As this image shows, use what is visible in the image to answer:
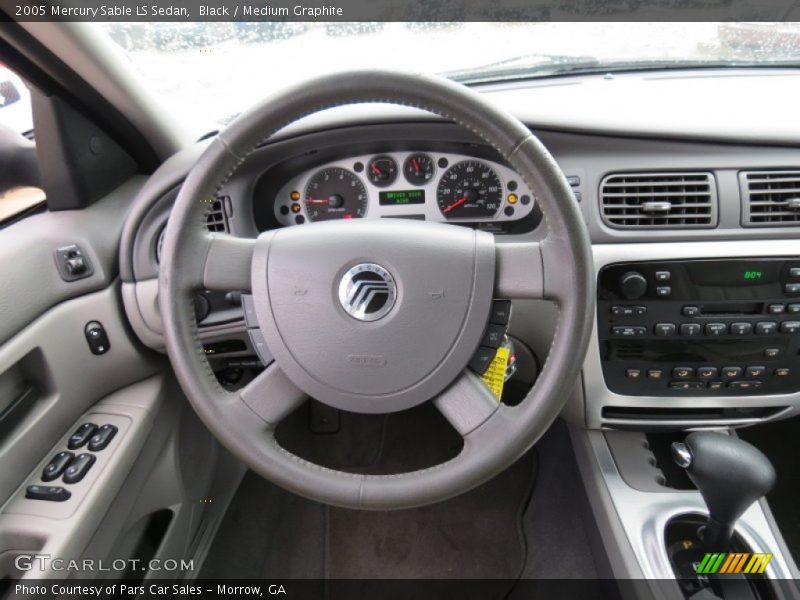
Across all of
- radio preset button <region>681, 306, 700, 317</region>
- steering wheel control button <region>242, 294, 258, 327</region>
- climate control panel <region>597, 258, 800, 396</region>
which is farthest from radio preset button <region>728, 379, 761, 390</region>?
steering wheel control button <region>242, 294, 258, 327</region>

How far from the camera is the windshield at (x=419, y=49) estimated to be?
4.90 ft

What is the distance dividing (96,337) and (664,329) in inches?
55.6

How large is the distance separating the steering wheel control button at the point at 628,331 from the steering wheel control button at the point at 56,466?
4.33ft

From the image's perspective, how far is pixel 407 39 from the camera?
1.55 m

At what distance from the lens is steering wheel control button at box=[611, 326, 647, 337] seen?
139 cm

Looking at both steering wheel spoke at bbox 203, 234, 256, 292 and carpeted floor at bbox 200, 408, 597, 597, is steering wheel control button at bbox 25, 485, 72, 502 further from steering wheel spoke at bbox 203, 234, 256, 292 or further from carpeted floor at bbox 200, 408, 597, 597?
carpeted floor at bbox 200, 408, 597, 597

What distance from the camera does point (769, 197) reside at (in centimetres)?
135

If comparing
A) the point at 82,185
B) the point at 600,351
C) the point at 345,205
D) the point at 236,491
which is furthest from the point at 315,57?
the point at 236,491

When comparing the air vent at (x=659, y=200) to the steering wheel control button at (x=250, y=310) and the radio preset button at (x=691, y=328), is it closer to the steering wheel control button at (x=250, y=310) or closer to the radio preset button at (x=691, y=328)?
the radio preset button at (x=691, y=328)

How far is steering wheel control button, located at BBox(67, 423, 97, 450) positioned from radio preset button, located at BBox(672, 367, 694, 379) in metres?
1.45

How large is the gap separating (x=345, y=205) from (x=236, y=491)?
114 centimetres

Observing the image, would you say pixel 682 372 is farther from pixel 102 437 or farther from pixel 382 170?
pixel 102 437

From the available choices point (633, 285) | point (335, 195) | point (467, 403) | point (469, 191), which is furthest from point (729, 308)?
point (335, 195)

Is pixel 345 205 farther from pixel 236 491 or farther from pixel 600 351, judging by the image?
pixel 236 491
